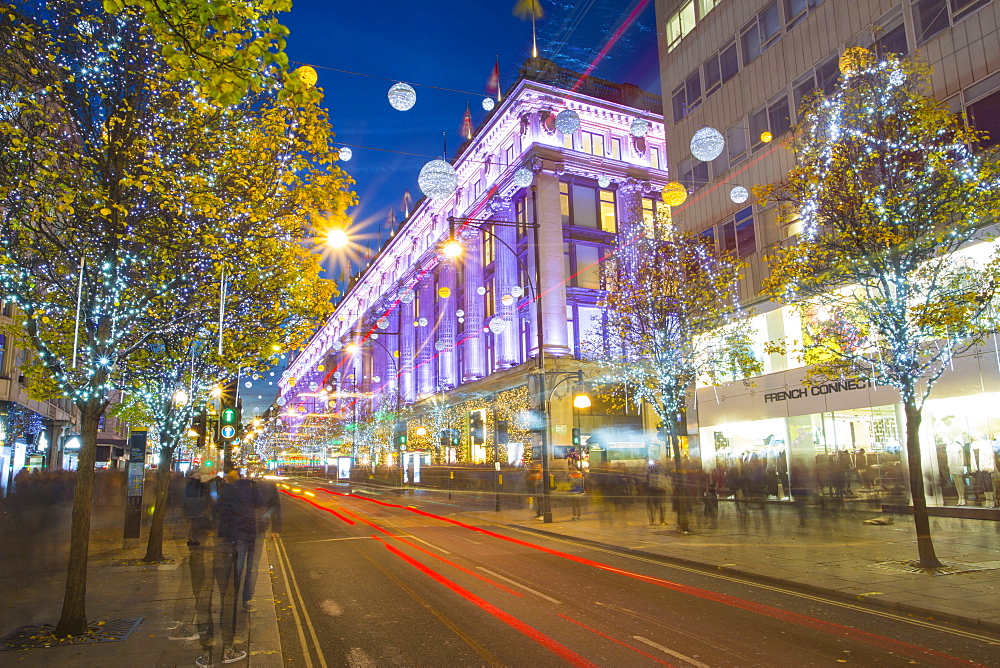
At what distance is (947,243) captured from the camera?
42.7ft

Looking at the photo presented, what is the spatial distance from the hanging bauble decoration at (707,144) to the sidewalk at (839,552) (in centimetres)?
1449

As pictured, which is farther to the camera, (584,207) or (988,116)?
(584,207)

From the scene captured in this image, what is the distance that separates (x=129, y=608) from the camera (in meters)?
9.23

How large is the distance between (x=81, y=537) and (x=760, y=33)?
2766 centimetres

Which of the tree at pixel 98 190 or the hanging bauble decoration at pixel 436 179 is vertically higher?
the hanging bauble decoration at pixel 436 179

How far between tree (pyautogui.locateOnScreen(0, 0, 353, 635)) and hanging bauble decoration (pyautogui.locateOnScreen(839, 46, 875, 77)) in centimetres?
1174

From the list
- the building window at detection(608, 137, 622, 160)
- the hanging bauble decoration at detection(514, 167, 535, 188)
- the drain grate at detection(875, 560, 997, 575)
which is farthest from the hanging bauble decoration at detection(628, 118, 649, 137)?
the drain grate at detection(875, 560, 997, 575)

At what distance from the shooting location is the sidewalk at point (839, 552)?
30.8 feet

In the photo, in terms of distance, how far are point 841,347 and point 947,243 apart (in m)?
2.81

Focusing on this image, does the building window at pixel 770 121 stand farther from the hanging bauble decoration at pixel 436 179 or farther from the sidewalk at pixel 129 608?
the sidewalk at pixel 129 608

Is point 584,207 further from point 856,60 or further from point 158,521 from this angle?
point 158,521

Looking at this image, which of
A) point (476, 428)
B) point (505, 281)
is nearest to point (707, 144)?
point (505, 281)

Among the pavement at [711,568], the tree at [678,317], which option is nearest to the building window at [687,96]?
the tree at [678,317]

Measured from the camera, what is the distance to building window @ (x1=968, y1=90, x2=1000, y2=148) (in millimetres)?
17391
